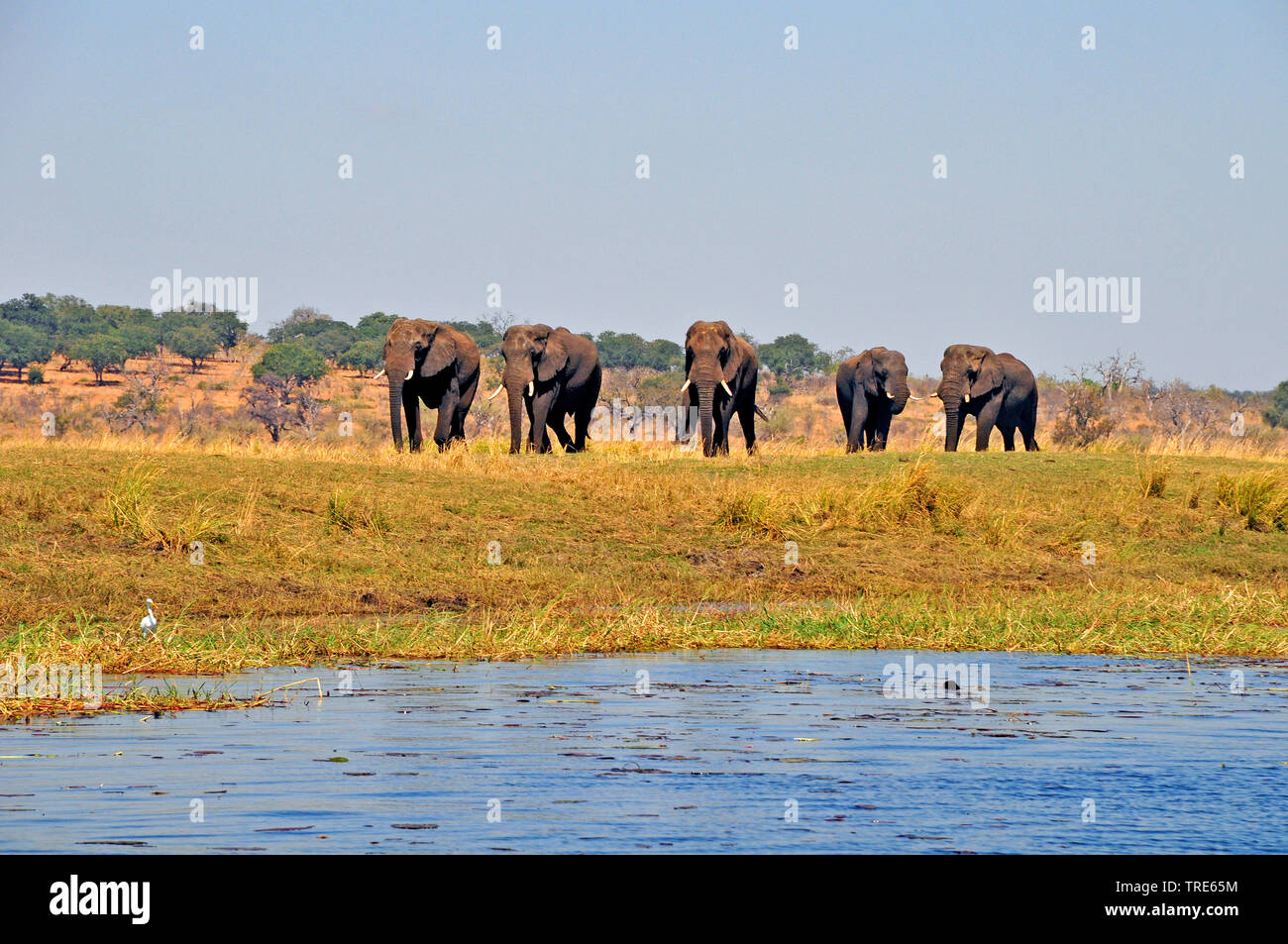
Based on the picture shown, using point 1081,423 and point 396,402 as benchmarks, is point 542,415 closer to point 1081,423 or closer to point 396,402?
point 396,402

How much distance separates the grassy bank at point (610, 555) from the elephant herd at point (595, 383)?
498 cm

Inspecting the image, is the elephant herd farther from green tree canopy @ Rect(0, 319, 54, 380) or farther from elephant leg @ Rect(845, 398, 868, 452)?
green tree canopy @ Rect(0, 319, 54, 380)

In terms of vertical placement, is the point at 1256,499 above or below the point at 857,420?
below

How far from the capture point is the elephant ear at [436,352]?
30500 millimetres

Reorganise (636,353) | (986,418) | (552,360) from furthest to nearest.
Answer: (636,353)
(986,418)
(552,360)

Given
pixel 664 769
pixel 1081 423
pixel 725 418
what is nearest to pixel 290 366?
pixel 1081 423

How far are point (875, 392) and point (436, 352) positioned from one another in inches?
376

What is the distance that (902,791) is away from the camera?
26.5ft

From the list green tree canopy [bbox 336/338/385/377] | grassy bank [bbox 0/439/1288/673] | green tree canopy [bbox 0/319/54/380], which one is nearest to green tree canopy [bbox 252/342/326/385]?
green tree canopy [bbox 336/338/385/377]

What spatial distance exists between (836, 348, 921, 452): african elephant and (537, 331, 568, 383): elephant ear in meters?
6.08

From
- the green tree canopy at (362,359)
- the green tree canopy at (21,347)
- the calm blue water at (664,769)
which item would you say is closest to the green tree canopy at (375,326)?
the green tree canopy at (362,359)

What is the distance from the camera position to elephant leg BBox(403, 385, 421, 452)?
97.4 feet

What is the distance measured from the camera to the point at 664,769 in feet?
28.3
